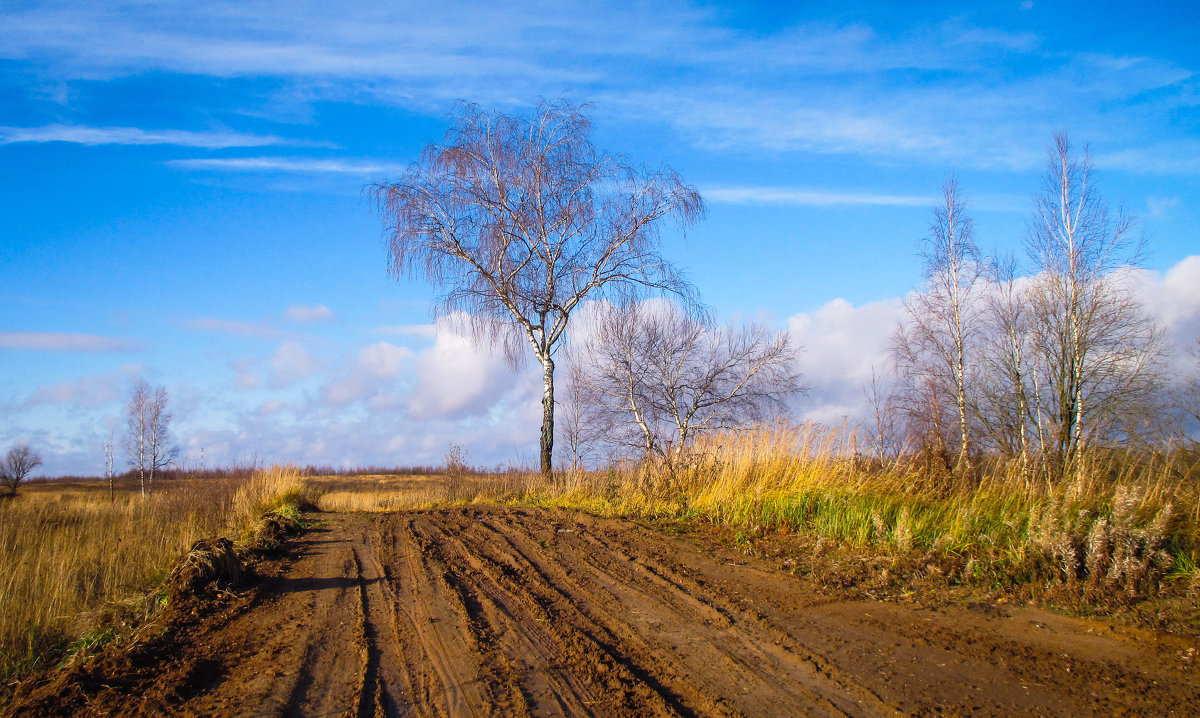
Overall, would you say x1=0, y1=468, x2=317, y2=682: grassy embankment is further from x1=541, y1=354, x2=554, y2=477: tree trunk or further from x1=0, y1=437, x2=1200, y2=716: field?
x1=541, y1=354, x2=554, y2=477: tree trunk

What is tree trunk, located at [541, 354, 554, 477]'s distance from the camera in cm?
1575

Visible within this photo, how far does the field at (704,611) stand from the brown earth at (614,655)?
0.02 m

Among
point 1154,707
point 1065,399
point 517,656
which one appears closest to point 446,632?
point 517,656

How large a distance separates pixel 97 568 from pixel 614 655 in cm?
743

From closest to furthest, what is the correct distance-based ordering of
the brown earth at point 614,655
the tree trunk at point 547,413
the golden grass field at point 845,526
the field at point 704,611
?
1. the brown earth at point 614,655
2. the field at point 704,611
3. the golden grass field at point 845,526
4. the tree trunk at point 547,413

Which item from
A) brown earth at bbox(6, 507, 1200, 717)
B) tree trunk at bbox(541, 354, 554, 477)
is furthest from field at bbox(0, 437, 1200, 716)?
tree trunk at bbox(541, 354, 554, 477)

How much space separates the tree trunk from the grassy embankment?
17.6ft

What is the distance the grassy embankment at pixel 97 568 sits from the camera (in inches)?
214

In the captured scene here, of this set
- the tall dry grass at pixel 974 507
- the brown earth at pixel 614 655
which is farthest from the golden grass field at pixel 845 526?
the brown earth at pixel 614 655

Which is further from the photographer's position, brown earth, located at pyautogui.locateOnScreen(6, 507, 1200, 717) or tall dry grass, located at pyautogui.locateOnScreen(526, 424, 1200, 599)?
tall dry grass, located at pyautogui.locateOnScreen(526, 424, 1200, 599)

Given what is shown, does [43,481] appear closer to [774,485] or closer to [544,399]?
[544,399]

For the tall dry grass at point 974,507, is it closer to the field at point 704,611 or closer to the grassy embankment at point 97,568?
the field at point 704,611

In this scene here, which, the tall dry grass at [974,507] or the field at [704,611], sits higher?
the tall dry grass at [974,507]

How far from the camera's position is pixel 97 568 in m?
7.96
